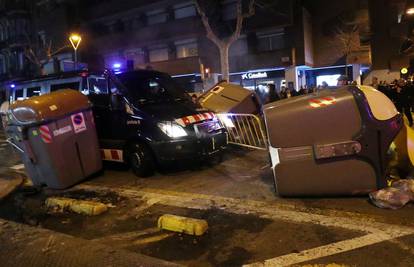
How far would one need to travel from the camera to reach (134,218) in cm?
597

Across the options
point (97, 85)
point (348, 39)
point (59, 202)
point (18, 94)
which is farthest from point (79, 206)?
point (348, 39)

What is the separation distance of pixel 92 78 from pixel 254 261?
6.37m

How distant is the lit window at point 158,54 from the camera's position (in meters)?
39.3

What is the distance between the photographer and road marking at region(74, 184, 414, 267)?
4.30 metres

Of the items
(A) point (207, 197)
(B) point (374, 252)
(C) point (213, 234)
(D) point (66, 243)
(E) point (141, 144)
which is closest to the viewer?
(B) point (374, 252)

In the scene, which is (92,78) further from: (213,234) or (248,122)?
(213,234)

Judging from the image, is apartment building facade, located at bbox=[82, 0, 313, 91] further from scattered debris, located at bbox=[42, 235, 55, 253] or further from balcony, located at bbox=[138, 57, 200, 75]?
scattered debris, located at bbox=[42, 235, 55, 253]

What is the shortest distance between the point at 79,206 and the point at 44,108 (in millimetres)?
2044

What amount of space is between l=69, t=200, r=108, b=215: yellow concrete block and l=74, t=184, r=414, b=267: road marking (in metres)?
0.81

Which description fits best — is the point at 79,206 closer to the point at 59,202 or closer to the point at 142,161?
the point at 59,202

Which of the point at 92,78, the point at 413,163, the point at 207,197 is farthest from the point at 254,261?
the point at 92,78

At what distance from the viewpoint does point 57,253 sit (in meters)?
4.53

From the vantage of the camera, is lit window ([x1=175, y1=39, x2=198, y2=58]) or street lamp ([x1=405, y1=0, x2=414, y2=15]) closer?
street lamp ([x1=405, y1=0, x2=414, y2=15])

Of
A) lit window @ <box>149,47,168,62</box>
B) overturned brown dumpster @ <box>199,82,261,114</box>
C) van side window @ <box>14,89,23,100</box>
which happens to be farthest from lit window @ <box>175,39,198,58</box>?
van side window @ <box>14,89,23,100</box>
